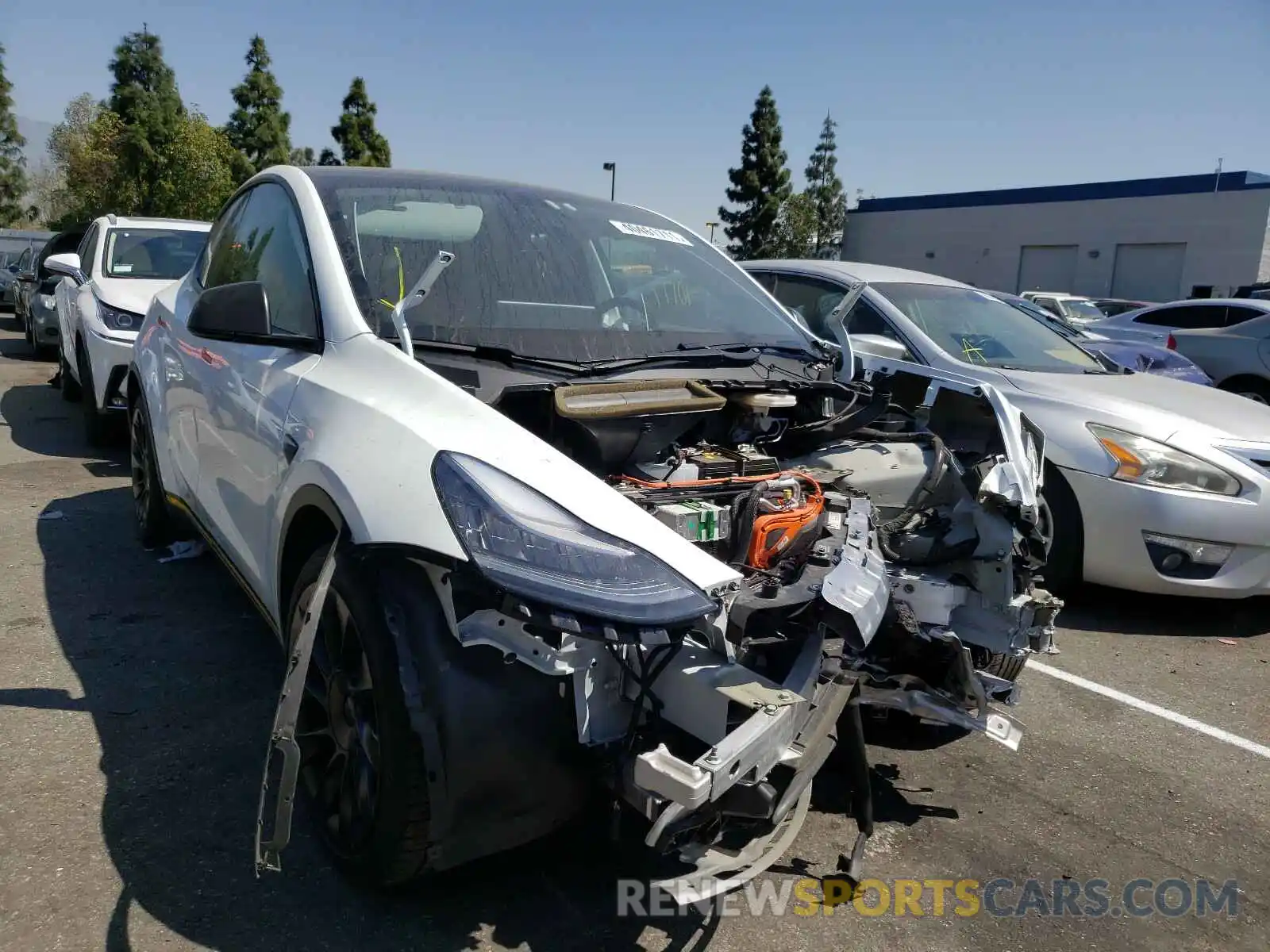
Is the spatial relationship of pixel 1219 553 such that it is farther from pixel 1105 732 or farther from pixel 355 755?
pixel 355 755

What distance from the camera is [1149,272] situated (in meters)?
35.9

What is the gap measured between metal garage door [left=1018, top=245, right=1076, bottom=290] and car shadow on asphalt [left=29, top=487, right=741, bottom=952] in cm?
4004

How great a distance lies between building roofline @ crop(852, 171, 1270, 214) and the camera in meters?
33.4

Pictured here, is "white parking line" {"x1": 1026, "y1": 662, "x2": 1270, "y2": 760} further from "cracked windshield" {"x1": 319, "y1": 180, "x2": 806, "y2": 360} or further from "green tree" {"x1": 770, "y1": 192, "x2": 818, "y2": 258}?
"green tree" {"x1": 770, "y1": 192, "x2": 818, "y2": 258}

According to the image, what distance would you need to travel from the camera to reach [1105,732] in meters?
3.65

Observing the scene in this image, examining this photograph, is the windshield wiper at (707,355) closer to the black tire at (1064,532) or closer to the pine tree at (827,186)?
the black tire at (1064,532)

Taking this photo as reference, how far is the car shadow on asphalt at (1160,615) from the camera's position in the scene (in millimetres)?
4855

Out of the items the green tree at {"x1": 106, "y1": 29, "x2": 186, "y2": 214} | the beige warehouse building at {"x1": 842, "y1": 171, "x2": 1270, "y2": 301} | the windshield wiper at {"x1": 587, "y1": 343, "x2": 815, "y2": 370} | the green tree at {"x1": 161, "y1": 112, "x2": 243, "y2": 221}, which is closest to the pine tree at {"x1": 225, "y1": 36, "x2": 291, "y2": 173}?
the green tree at {"x1": 106, "y1": 29, "x2": 186, "y2": 214}

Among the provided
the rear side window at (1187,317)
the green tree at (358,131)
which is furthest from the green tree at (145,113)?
the rear side window at (1187,317)

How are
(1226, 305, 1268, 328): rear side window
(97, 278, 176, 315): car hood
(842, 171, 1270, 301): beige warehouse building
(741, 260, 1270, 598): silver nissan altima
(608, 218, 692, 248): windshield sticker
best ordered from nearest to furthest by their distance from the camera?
(608, 218, 692, 248): windshield sticker
(741, 260, 1270, 598): silver nissan altima
(97, 278, 176, 315): car hood
(1226, 305, 1268, 328): rear side window
(842, 171, 1270, 301): beige warehouse building

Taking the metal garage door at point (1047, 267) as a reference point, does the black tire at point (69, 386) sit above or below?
below

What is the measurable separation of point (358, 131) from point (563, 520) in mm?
46622

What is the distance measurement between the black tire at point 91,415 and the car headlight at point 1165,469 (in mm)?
6858

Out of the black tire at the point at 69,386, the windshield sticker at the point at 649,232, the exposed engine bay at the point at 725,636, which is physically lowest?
the black tire at the point at 69,386
